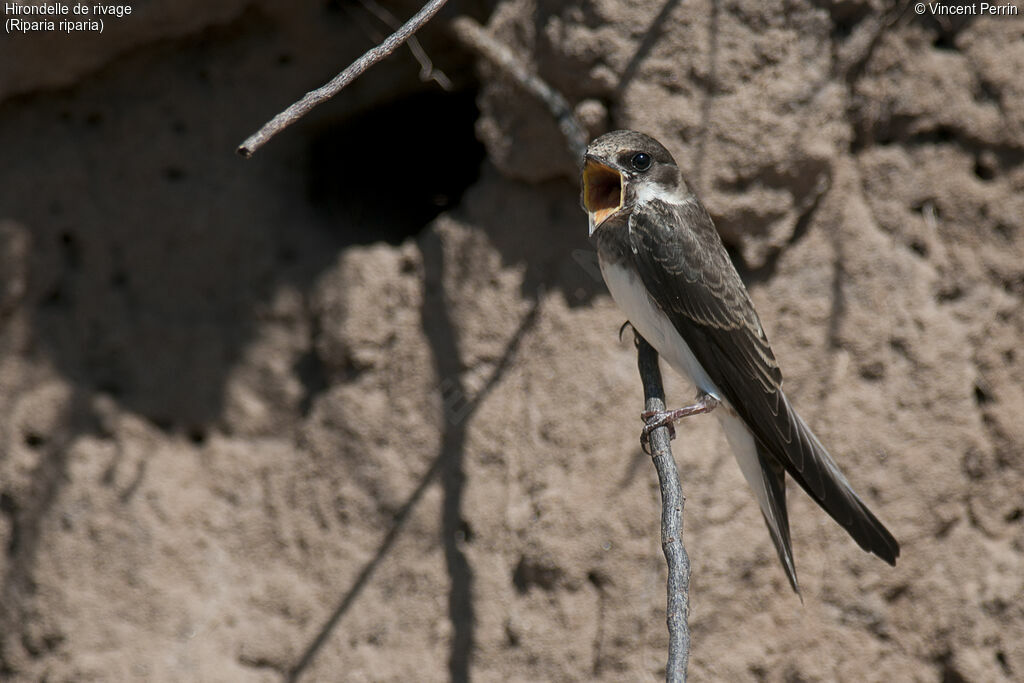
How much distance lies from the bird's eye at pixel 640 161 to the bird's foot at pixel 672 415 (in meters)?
0.56

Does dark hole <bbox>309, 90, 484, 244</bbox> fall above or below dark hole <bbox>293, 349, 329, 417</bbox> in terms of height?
above

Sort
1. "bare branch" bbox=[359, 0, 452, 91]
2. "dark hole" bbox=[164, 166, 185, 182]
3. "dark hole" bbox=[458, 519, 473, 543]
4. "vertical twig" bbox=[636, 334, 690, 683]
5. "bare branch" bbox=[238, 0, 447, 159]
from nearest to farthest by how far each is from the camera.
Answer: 1. "bare branch" bbox=[238, 0, 447, 159]
2. "vertical twig" bbox=[636, 334, 690, 683]
3. "dark hole" bbox=[458, 519, 473, 543]
4. "bare branch" bbox=[359, 0, 452, 91]
5. "dark hole" bbox=[164, 166, 185, 182]

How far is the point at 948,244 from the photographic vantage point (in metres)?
2.76

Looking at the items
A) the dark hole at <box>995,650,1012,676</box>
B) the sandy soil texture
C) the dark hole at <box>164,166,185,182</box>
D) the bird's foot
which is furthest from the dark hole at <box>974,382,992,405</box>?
the dark hole at <box>164,166,185,182</box>

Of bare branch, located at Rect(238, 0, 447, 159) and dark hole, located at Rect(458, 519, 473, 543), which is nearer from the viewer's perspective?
bare branch, located at Rect(238, 0, 447, 159)

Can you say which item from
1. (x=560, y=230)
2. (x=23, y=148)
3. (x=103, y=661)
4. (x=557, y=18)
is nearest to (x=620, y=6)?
(x=557, y=18)

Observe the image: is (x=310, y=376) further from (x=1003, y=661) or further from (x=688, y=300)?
(x=1003, y=661)

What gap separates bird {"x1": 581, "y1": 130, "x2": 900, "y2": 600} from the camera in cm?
234

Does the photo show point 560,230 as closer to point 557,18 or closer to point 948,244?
point 557,18

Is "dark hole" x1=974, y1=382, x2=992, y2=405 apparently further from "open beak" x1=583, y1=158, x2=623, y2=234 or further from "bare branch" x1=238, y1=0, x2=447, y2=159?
"bare branch" x1=238, y1=0, x2=447, y2=159

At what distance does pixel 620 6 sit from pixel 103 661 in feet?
7.83

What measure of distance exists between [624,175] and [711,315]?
1.26 feet

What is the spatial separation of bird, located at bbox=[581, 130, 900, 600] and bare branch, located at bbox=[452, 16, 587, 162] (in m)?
0.31

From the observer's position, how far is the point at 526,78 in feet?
Result: 9.14
